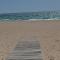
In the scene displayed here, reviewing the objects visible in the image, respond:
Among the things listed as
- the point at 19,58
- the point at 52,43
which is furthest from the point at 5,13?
the point at 19,58

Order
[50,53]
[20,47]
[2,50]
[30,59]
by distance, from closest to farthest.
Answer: [30,59] → [50,53] → [2,50] → [20,47]

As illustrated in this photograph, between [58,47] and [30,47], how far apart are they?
0.65 meters

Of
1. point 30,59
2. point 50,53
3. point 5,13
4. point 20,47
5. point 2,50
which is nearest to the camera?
point 30,59

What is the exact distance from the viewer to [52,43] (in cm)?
582

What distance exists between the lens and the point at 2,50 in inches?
205

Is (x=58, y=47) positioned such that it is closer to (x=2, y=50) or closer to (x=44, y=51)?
(x=44, y=51)

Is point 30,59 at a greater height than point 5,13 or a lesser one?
lesser

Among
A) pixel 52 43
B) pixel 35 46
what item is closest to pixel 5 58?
pixel 35 46

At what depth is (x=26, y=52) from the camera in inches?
196

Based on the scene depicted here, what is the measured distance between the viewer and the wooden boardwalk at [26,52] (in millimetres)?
4420

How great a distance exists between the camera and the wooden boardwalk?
14.5 feet

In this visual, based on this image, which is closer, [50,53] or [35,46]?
[50,53]

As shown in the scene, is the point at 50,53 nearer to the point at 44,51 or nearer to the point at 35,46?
the point at 44,51

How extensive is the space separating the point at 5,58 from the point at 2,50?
2.79 feet
